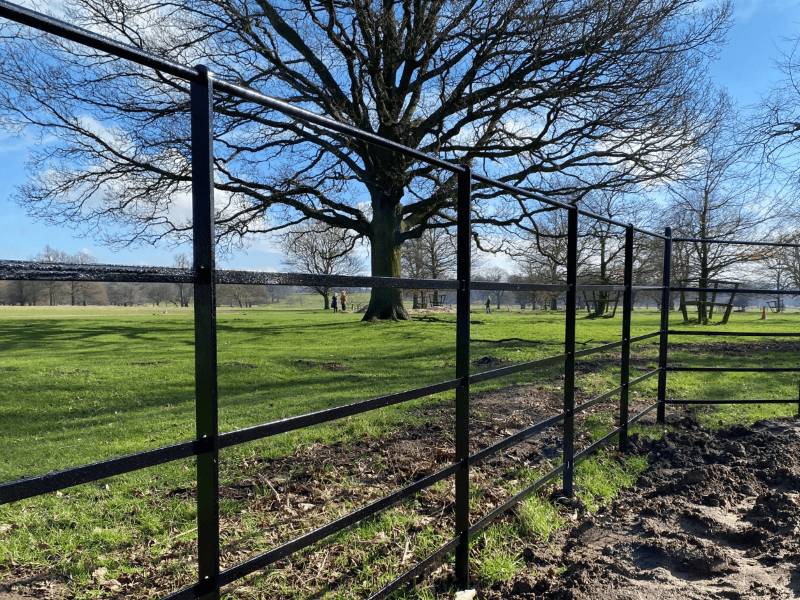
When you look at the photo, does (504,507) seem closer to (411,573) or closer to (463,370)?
(411,573)

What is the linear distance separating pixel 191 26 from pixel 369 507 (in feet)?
46.0

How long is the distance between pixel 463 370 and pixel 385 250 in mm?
15423

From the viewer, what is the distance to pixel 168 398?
256 inches

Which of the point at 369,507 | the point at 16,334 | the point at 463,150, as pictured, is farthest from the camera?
the point at 463,150

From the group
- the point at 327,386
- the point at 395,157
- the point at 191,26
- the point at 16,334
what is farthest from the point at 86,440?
the point at 16,334

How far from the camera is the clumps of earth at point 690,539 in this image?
7.75ft

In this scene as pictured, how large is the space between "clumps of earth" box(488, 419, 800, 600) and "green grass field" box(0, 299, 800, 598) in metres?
0.26

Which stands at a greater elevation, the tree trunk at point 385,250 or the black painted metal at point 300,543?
the tree trunk at point 385,250

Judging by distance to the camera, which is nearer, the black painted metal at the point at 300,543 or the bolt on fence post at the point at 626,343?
the black painted metal at the point at 300,543

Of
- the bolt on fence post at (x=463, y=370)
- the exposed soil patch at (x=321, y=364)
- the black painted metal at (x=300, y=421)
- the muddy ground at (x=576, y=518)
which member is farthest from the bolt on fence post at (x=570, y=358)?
the exposed soil patch at (x=321, y=364)

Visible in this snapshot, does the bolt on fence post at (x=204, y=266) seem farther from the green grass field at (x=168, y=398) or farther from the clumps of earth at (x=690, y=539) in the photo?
the clumps of earth at (x=690, y=539)

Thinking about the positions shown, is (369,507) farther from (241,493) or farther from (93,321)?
(93,321)

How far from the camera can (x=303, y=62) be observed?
15.0 m

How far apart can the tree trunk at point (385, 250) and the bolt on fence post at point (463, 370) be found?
14.5 m
